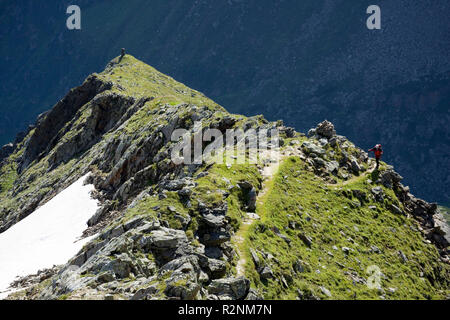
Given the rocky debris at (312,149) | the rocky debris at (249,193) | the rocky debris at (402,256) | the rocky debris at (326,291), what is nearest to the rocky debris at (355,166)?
the rocky debris at (312,149)

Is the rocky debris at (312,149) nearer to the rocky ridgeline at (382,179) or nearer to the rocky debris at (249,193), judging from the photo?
the rocky ridgeline at (382,179)

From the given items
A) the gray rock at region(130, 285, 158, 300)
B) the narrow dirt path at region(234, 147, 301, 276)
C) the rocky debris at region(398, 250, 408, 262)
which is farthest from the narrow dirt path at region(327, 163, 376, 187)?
the gray rock at region(130, 285, 158, 300)

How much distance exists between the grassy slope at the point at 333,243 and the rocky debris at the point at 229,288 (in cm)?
242

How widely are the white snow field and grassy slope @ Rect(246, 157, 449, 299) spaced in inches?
832

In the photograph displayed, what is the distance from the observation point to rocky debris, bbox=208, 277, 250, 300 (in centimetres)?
1762

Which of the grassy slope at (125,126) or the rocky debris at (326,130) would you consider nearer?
the rocky debris at (326,130)

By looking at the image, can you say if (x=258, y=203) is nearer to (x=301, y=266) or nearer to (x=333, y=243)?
(x=333, y=243)

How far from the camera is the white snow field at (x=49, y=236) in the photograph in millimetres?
39188

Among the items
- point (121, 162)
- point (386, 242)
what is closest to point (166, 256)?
point (386, 242)

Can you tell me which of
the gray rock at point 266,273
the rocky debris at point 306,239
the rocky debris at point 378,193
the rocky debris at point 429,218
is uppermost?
the rocky debris at point 378,193

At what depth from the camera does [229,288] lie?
17.8 metres
